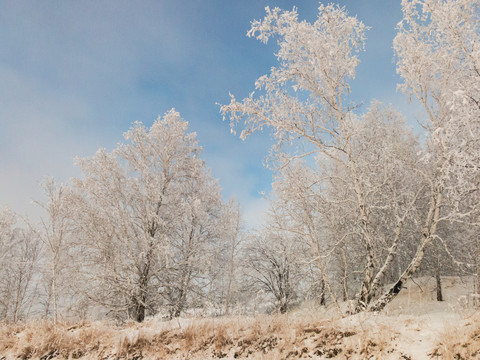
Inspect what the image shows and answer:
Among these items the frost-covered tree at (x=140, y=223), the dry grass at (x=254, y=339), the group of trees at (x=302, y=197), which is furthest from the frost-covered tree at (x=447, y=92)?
the frost-covered tree at (x=140, y=223)

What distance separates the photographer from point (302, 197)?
22.2ft

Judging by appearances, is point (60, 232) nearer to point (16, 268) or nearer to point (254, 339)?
point (254, 339)

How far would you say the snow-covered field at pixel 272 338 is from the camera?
3.05 metres

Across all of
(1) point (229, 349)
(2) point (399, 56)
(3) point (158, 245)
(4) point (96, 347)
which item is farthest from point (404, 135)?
(4) point (96, 347)

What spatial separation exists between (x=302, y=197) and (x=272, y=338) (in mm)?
3638

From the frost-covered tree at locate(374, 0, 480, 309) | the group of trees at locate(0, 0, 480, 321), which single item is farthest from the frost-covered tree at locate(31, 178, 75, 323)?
the frost-covered tree at locate(374, 0, 480, 309)

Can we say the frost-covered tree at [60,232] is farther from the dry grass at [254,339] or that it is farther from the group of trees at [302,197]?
the dry grass at [254,339]

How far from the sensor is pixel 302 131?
6.69 meters

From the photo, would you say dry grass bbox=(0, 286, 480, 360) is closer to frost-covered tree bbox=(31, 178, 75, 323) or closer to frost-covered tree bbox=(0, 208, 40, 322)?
frost-covered tree bbox=(31, 178, 75, 323)

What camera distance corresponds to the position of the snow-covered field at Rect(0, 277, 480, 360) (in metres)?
3.05

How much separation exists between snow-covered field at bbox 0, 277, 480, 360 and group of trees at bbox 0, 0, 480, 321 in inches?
37.3

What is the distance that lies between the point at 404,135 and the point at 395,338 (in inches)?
588

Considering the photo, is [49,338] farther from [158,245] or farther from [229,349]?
[158,245]

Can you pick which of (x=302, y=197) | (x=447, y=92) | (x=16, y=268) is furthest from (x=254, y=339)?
(x=16, y=268)
